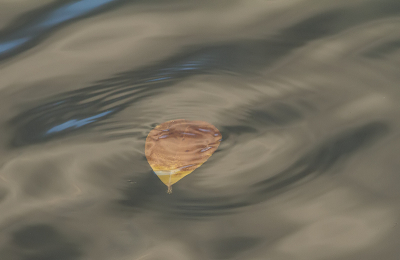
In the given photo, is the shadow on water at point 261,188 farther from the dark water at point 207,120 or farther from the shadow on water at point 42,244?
the shadow on water at point 42,244

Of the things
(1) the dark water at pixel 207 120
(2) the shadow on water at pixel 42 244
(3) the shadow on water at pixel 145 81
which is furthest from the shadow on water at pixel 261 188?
(3) the shadow on water at pixel 145 81

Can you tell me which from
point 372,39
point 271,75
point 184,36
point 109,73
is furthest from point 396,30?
point 109,73

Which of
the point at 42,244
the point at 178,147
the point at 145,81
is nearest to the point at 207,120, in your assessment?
the point at 178,147

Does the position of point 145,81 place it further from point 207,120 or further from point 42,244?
point 42,244

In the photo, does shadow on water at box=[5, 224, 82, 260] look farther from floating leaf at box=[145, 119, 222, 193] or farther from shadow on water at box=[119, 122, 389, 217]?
floating leaf at box=[145, 119, 222, 193]

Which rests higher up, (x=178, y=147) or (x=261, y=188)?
(x=178, y=147)

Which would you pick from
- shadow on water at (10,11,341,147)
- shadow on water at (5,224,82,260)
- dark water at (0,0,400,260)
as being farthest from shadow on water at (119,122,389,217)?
shadow on water at (10,11,341,147)

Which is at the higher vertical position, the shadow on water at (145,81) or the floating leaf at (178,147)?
the shadow on water at (145,81)
